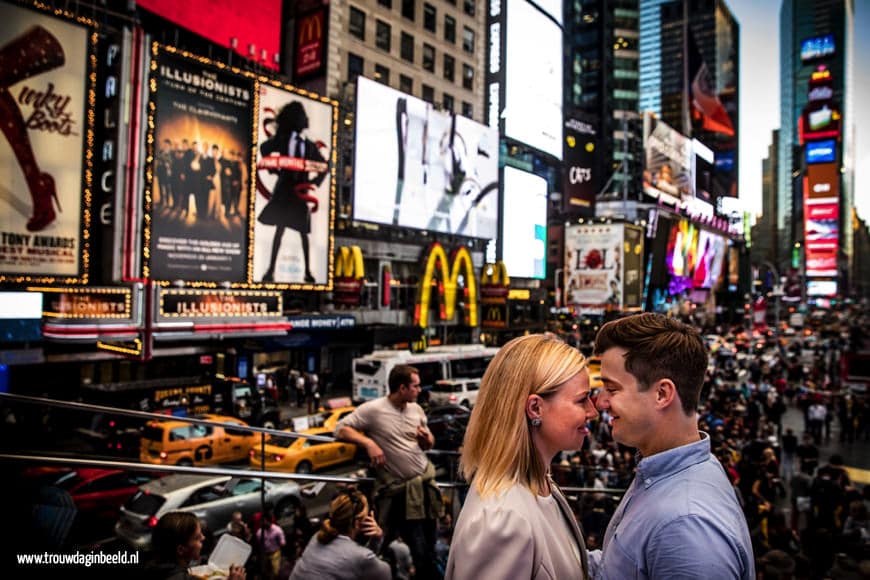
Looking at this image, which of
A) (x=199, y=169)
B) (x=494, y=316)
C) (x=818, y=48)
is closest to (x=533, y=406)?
(x=199, y=169)

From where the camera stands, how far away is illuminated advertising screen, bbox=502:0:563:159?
150ft

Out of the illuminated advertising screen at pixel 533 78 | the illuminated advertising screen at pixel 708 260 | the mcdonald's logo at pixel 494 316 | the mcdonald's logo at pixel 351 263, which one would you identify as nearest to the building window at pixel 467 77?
the illuminated advertising screen at pixel 533 78

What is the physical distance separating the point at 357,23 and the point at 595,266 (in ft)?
91.3

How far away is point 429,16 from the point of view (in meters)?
41.6

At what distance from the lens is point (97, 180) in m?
20.6

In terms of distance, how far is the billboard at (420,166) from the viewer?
105 feet

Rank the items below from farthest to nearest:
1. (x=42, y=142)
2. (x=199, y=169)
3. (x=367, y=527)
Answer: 1. (x=199, y=169)
2. (x=42, y=142)
3. (x=367, y=527)

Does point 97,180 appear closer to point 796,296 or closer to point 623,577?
point 623,577

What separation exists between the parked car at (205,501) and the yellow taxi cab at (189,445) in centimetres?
707

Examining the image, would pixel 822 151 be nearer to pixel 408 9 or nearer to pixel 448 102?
pixel 448 102

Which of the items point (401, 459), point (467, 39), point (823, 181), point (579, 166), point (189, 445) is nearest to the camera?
point (401, 459)

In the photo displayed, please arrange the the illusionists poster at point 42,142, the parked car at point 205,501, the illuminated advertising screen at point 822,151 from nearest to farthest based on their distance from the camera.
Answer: the parked car at point 205,501, the the illusionists poster at point 42,142, the illuminated advertising screen at point 822,151

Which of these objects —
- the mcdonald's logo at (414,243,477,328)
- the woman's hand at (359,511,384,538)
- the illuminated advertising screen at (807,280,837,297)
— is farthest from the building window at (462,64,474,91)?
the illuminated advertising screen at (807,280,837,297)

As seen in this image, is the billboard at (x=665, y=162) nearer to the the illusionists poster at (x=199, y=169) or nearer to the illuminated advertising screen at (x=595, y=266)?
the illuminated advertising screen at (x=595, y=266)
